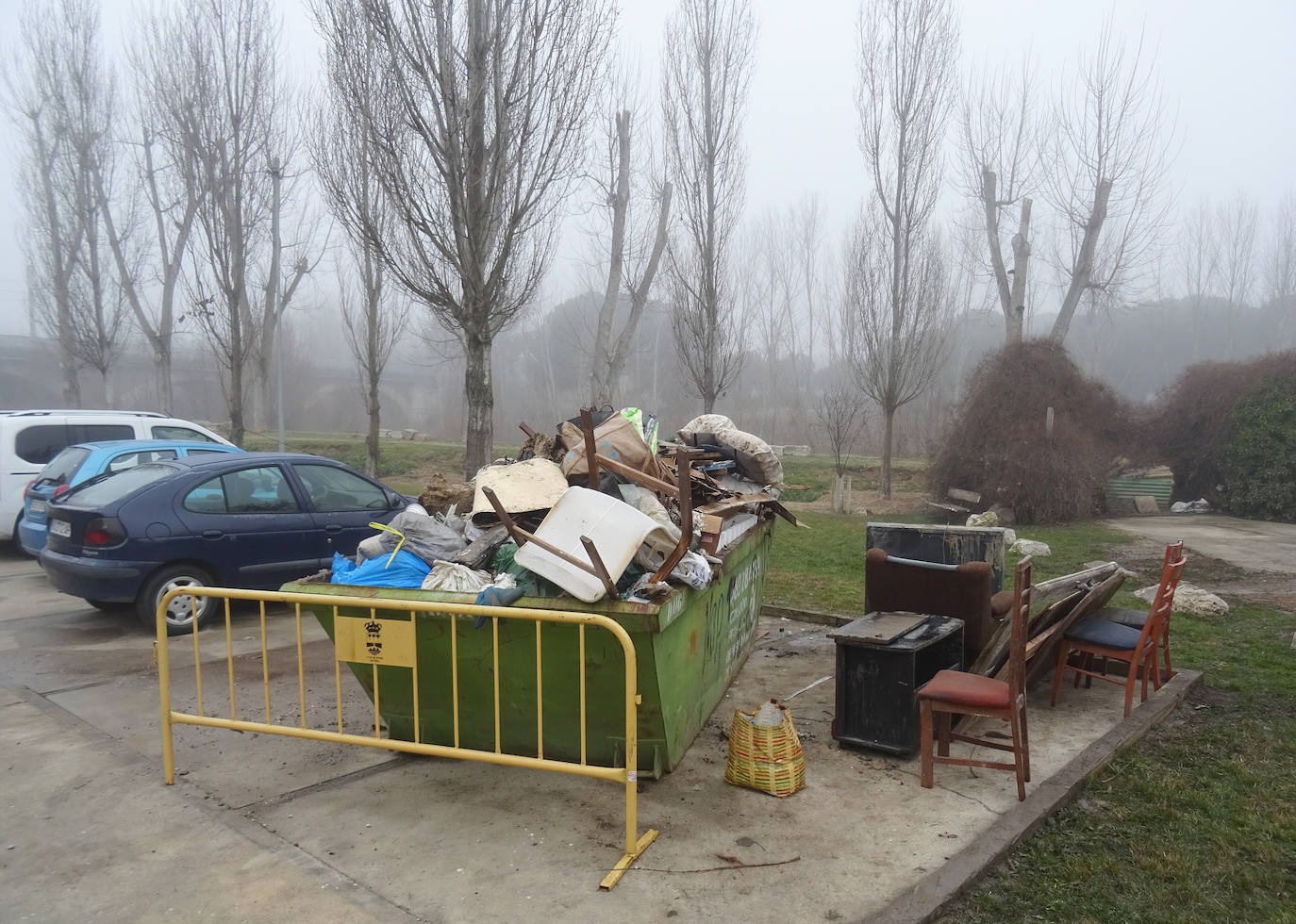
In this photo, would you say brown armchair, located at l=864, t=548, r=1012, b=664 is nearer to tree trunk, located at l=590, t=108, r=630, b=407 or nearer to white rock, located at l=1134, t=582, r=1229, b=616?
white rock, located at l=1134, t=582, r=1229, b=616

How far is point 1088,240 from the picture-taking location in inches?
873

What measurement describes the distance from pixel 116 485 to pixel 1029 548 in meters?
10.8

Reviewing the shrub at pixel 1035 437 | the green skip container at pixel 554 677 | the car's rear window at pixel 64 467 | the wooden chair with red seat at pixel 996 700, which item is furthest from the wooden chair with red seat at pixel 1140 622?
the car's rear window at pixel 64 467

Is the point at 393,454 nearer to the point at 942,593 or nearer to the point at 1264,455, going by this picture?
the point at 1264,455

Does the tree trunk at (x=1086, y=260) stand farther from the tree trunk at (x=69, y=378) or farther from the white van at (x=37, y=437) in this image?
the tree trunk at (x=69, y=378)

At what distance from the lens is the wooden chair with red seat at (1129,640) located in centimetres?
520

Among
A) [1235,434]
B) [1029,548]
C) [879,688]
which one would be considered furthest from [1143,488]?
[879,688]

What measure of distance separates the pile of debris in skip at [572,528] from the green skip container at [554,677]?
14 cm

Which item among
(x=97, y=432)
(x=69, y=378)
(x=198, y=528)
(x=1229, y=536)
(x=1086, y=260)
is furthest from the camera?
(x=69, y=378)

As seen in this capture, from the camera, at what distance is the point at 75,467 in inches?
359

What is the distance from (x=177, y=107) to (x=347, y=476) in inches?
571

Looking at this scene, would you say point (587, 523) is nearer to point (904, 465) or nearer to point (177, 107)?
point (177, 107)

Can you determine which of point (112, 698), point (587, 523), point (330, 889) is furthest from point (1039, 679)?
point (112, 698)

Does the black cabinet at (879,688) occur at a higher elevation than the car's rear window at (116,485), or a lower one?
lower
